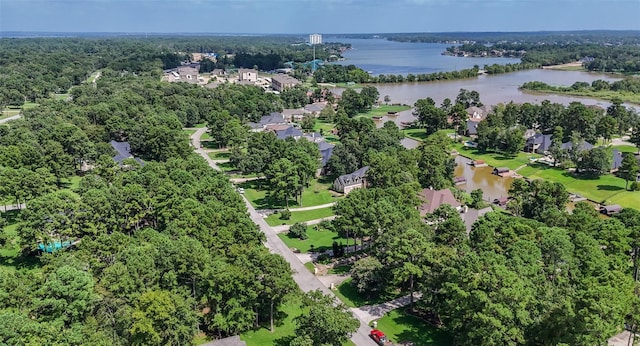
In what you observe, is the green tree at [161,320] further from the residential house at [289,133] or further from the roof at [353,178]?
the residential house at [289,133]

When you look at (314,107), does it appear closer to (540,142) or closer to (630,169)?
(540,142)

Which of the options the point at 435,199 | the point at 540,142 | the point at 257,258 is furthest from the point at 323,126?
the point at 257,258

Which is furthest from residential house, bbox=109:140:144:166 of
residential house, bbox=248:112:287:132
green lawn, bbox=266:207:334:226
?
green lawn, bbox=266:207:334:226

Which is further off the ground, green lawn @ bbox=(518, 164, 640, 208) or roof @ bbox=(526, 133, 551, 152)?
roof @ bbox=(526, 133, 551, 152)

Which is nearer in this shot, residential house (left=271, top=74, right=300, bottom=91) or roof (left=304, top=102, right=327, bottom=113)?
roof (left=304, top=102, right=327, bottom=113)

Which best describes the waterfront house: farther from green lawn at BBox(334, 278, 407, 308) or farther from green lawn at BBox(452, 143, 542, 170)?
green lawn at BBox(334, 278, 407, 308)

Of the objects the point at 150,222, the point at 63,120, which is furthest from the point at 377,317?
the point at 63,120
